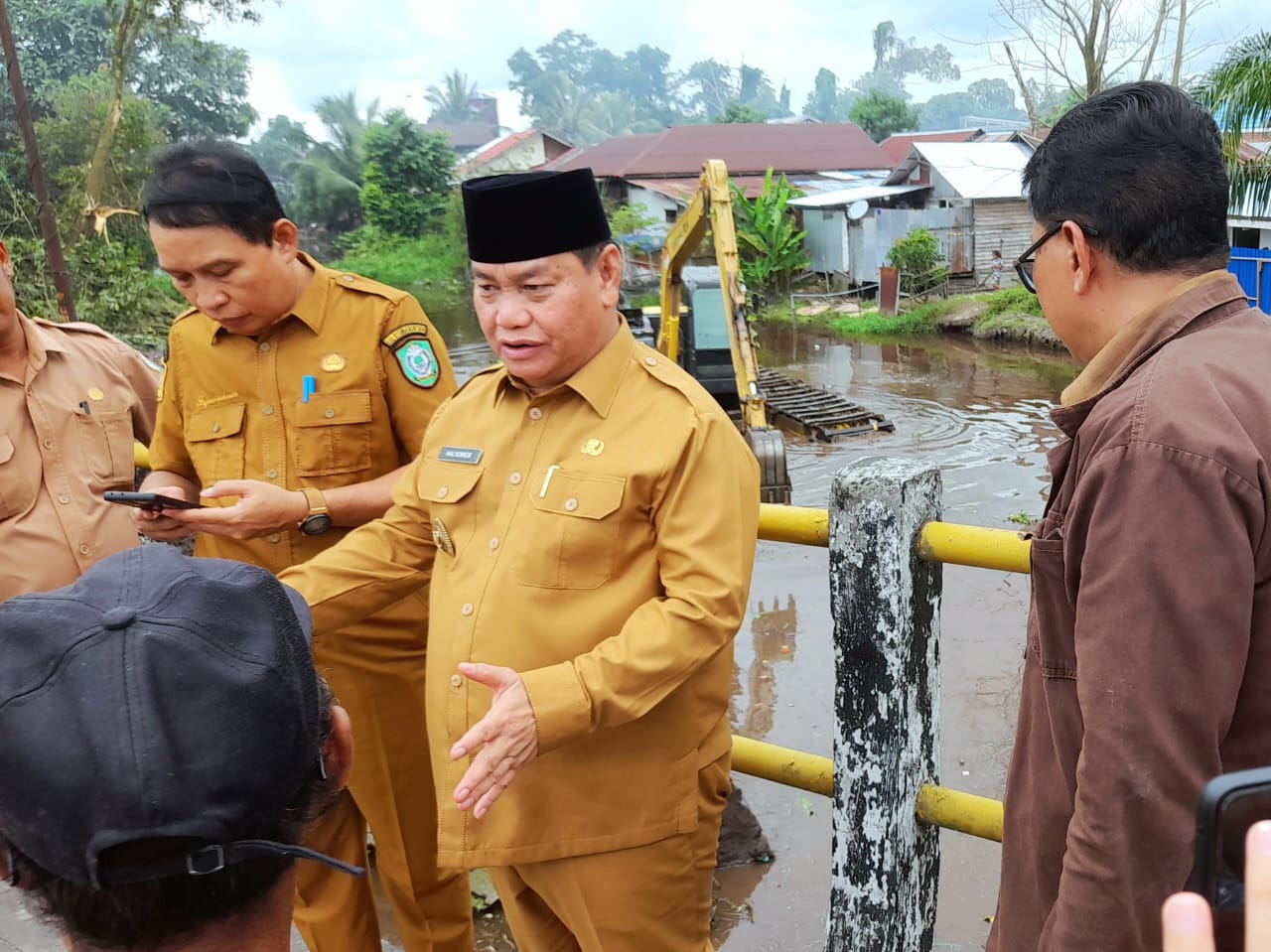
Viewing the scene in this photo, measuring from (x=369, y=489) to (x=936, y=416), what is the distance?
1369 cm

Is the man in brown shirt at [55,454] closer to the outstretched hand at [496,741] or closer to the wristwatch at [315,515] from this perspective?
the wristwatch at [315,515]

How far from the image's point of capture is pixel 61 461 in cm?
254

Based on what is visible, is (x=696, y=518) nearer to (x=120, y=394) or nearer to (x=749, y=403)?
(x=120, y=394)

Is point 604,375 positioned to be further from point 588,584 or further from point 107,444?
point 107,444

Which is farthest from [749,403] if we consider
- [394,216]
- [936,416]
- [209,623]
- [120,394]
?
[394,216]

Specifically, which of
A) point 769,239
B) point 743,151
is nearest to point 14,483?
point 769,239

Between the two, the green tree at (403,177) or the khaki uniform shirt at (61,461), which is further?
the green tree at (403,177)

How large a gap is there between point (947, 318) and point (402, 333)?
70.0 feet

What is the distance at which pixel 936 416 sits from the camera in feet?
49.6

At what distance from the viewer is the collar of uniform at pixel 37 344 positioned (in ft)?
8.43

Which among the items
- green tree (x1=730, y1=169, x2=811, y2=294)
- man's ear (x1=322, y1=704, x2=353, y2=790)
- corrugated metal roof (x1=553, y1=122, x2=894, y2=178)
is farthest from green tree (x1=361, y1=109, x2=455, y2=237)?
man's ear (x1=322, y1=704, x2=353, y2=790)

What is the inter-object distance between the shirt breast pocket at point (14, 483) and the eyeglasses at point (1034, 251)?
86.2 inches

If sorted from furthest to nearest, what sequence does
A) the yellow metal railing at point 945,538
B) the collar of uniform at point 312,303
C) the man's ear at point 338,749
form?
the collar of uniform at point 312,303, the yellow metal railing at point 945,538, the man's ear at point 338,749

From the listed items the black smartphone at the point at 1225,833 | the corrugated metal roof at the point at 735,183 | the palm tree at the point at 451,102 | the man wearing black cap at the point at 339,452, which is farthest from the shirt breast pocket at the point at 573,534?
the palm tree at the point at 451,102
